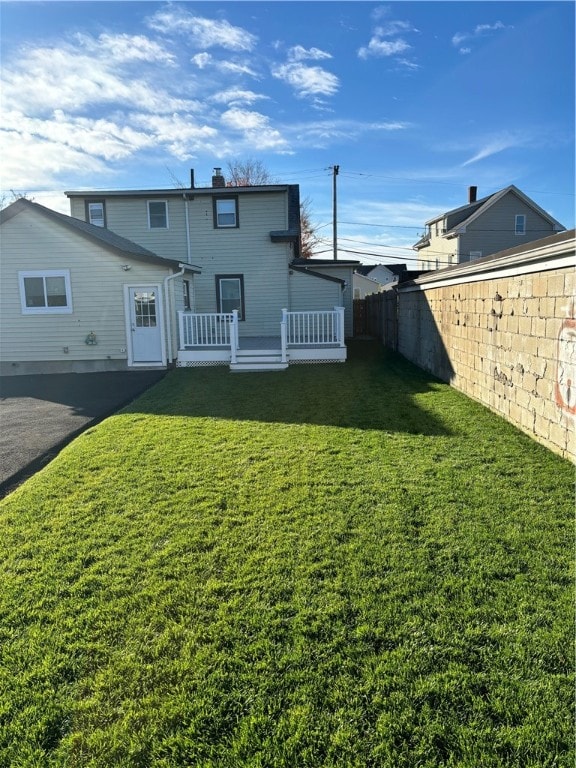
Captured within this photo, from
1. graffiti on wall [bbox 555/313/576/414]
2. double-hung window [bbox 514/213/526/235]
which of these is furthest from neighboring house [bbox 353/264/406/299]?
graffiti on wall [bbox 555/313/576/414]

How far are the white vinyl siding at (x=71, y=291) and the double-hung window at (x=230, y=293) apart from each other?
3418 millimetres

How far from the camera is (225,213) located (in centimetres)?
1648

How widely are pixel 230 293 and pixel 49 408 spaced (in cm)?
897

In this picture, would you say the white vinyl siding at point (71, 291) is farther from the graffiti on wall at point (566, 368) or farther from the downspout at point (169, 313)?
the graffiti on wall at point (566, 368)

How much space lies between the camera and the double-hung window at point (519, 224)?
93.8ft

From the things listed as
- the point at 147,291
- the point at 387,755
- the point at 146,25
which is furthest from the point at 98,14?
the point at 387,755

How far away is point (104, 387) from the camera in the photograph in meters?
10.9

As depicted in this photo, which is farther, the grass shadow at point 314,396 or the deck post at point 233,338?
the deck post at point 233,338

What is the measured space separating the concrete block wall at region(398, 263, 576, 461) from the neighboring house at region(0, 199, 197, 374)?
7.90 meters

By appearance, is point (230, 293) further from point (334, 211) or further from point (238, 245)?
point (334, 211)

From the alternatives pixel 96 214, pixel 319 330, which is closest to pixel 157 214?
pixel 96 214

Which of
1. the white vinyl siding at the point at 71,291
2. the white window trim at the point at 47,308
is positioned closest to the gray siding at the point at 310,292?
the white vinyl siding at the point at 71,291

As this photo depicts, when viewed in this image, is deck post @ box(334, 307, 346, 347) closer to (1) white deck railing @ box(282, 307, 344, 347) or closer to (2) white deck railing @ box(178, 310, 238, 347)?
(1) white deck railing @ box(282, 307, 344, 347)

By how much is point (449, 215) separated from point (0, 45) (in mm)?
27589
